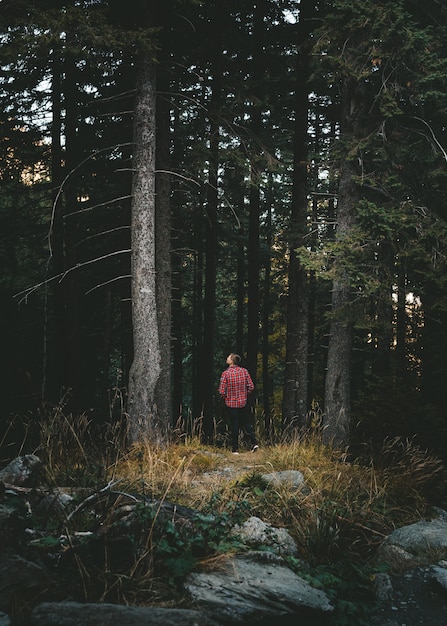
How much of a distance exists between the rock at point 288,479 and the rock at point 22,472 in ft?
9.27

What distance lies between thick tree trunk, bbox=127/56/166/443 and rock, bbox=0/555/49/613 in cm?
505

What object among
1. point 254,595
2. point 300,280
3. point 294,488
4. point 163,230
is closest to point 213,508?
point 294,488

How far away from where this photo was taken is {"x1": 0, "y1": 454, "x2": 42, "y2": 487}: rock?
5.29 metres

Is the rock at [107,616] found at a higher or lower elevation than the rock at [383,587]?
higher

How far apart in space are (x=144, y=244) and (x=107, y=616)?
6275 millimetres

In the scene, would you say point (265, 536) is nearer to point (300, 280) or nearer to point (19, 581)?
point (19, 581)

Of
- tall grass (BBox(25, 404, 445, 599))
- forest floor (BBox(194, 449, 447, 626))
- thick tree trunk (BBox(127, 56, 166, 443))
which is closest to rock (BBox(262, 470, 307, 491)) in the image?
tall grass (BBox(25, 404, 445, 599))

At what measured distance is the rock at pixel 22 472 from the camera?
17.3 ft

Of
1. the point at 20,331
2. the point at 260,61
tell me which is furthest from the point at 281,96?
the point at 20,331

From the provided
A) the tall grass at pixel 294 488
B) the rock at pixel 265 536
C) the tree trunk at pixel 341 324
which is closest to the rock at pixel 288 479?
the tall grass at pixel 294 488

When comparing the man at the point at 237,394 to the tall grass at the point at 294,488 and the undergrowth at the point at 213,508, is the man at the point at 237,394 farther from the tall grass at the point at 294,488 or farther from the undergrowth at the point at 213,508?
the tall grass at the point at 294,488

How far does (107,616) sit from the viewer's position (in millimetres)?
3127

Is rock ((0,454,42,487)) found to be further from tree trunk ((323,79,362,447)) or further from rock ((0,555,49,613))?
tree trunk ((323,79,362,447))

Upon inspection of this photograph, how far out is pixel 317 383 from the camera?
81.9 feet
